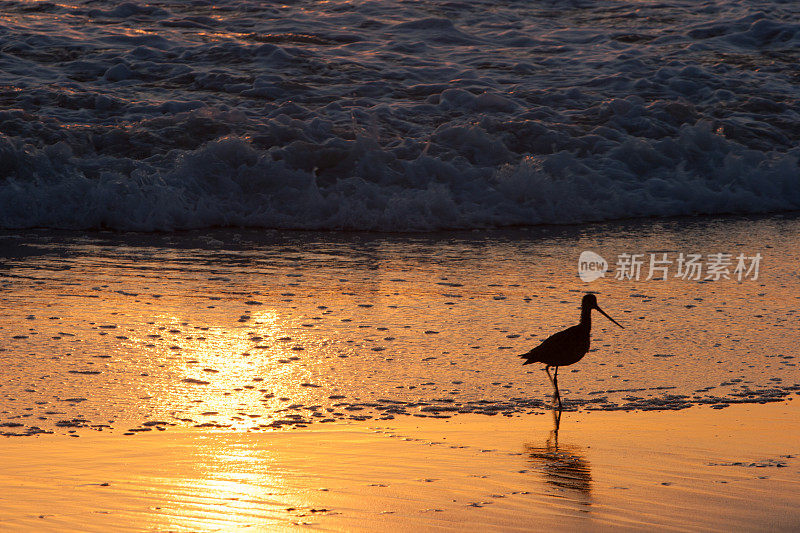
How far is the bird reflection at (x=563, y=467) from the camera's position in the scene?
14.8 ft

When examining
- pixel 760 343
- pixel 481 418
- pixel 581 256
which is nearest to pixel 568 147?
pixel 581 256

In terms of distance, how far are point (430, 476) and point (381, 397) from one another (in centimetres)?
125

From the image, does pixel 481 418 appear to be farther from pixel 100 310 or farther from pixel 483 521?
pixel 100 310

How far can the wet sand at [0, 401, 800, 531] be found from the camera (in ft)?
13.5

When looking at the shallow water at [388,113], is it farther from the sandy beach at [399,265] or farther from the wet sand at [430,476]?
the wet sand at [430,476]

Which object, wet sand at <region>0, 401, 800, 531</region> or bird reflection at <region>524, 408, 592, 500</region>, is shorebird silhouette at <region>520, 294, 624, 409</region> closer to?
wet sand at <region>0, 401, 800, 531</region>

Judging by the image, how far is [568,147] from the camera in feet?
46.5

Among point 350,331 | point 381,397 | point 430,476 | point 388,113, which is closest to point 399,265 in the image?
point 350,331

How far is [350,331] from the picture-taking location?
7293 millimetres

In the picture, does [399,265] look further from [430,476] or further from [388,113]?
[388,113]

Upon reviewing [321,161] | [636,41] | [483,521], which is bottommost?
[483,521]

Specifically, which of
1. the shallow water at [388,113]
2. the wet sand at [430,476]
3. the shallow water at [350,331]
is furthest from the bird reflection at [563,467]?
the shallow water at [388,113]

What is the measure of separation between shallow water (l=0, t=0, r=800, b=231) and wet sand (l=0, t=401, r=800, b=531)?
22.6 feet

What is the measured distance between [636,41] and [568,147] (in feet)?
18.6
